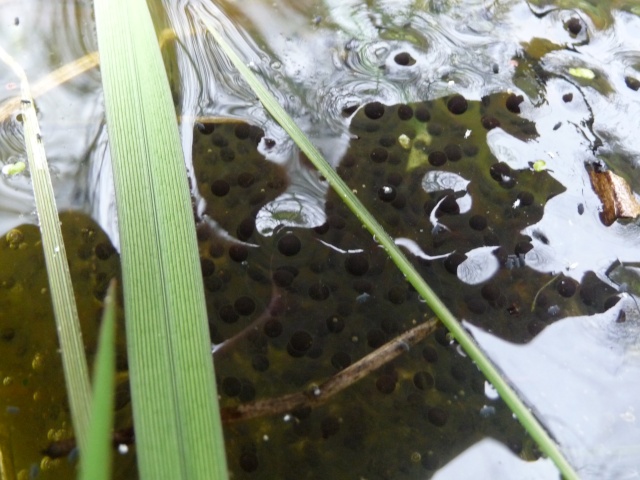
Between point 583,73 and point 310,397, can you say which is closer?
point 310,397

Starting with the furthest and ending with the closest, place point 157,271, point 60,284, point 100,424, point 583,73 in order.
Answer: point 583,73, point 60,284, point 157,271, point 100,424

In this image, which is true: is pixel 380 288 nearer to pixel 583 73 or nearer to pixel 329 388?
pixel 329 388

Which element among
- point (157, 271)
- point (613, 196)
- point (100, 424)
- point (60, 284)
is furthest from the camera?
point (613, 196)

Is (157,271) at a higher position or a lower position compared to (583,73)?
higher

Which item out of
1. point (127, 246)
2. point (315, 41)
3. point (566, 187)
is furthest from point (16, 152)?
point (566, 187)

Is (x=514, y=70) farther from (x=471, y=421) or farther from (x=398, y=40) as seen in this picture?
(x=471, y=421)

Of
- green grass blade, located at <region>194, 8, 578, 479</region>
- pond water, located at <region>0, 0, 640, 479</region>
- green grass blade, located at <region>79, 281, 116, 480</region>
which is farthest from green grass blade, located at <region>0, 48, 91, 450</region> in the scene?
green grass blade, located at <region>194, 8, 578, 479</region>

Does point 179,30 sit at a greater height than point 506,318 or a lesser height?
greater

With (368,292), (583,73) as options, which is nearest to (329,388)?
(368,292)
